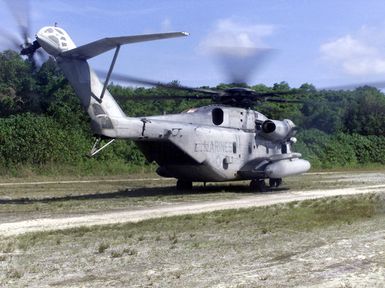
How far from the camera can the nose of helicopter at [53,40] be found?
719 inches

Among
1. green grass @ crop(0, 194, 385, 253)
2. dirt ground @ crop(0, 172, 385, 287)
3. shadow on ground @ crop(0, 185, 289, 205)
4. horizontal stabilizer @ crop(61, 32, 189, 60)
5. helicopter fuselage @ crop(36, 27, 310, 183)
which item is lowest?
dirt ground @ crop(0, 172, 385, 287)

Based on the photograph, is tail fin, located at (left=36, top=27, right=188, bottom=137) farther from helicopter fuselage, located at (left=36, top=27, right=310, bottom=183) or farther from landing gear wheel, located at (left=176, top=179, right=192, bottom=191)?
landing gear wheel, located at (left=176, top=179, right=192, bottom=191)

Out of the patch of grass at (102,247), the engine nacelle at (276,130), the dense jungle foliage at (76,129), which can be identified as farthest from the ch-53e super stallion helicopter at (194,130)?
the patch of grass at (102,247)

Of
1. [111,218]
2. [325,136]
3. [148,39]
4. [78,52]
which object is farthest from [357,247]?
[325,136]

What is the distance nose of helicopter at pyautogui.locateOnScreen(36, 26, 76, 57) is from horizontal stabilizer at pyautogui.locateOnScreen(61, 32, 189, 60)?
284 mm

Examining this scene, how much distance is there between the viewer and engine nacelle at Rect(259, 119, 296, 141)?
995 inches

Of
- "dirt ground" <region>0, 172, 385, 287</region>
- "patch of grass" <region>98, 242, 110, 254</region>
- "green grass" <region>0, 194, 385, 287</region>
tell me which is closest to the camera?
"dirt ground" <region>0, 172, 385, 287</region>

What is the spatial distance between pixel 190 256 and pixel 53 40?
11.1 metres

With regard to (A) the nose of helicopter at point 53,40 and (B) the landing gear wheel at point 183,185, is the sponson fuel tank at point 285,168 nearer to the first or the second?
(B) the landing gear wheel at point 183,185

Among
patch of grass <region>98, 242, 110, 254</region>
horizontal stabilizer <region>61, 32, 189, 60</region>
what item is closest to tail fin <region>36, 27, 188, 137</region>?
horizontal stabilizer <region>61, 32, 189, 60</region>

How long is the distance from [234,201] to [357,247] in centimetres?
958

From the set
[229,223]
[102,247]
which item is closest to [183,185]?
[229,223]

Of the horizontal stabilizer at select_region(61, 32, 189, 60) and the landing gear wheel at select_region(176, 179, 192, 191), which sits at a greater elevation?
the horizontal stabilizer at select_region(61, 32, 189, 60)

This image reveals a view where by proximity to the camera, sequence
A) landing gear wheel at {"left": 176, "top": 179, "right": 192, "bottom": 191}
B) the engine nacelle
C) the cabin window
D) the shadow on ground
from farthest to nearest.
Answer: the engine nacelle
landing gear wheel at {"left": 176, "top": 179, "right": 192, "bottom": 191}
the cabin window
the shadow on ground
